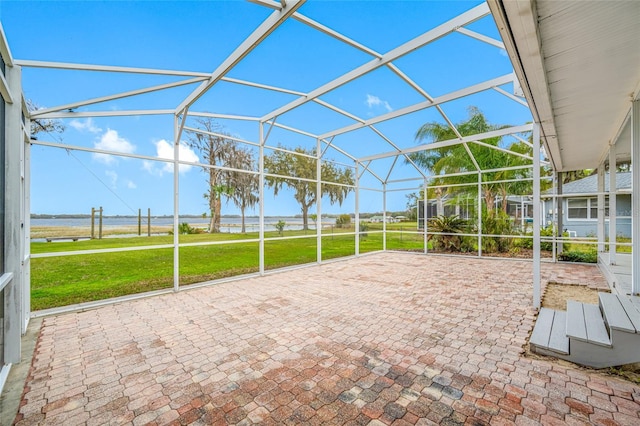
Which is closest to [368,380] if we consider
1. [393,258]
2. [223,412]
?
[223,412]

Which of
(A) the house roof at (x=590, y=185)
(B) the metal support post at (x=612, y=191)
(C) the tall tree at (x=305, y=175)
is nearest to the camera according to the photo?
Answer: (B) the metal support post at (x=612, y=191)

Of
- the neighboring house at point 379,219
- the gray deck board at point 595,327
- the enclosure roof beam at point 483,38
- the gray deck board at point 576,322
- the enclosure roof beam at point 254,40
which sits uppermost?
the enclosure roof beam at point 483,38

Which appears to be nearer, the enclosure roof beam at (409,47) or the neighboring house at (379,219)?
the enclosure roof beam at (409,47)

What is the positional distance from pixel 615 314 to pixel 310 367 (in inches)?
121

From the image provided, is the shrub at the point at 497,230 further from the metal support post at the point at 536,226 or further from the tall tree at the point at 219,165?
Answer: the tall tree at the point at 219,165

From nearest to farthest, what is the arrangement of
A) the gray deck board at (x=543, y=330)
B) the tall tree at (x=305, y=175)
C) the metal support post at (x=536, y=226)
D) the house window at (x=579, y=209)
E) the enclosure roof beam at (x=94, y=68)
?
the gray deck board at (x=543, y=330), the enclosure roof beam at (x=94, y=68), the metal support post at (x=536, y=226), the tall tree at (x=305, y=175), the house window at (x=579, y=209)

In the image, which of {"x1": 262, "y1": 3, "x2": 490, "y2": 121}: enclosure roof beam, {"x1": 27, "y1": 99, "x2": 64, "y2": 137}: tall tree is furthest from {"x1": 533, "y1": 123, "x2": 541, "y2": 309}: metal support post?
{"x1": 27, "y1": 99, "x2": 64, "y2": 137}: tall tree

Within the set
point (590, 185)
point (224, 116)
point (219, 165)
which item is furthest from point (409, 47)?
point (590, 185)

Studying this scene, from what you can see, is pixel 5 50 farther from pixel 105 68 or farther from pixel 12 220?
pixel 12 220

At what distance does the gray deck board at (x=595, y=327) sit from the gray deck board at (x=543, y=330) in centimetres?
33

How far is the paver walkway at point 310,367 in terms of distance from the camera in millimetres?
1849

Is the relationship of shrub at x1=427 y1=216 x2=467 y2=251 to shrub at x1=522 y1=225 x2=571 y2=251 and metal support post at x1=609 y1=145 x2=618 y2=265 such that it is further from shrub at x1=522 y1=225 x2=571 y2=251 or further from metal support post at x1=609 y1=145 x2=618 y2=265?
metal support post at x1=609 y1=145 x2=618 y2=265

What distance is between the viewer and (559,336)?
2.81 meters

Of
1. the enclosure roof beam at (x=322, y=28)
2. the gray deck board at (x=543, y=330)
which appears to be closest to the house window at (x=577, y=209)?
the gray deck board at (x=543, y=330)
